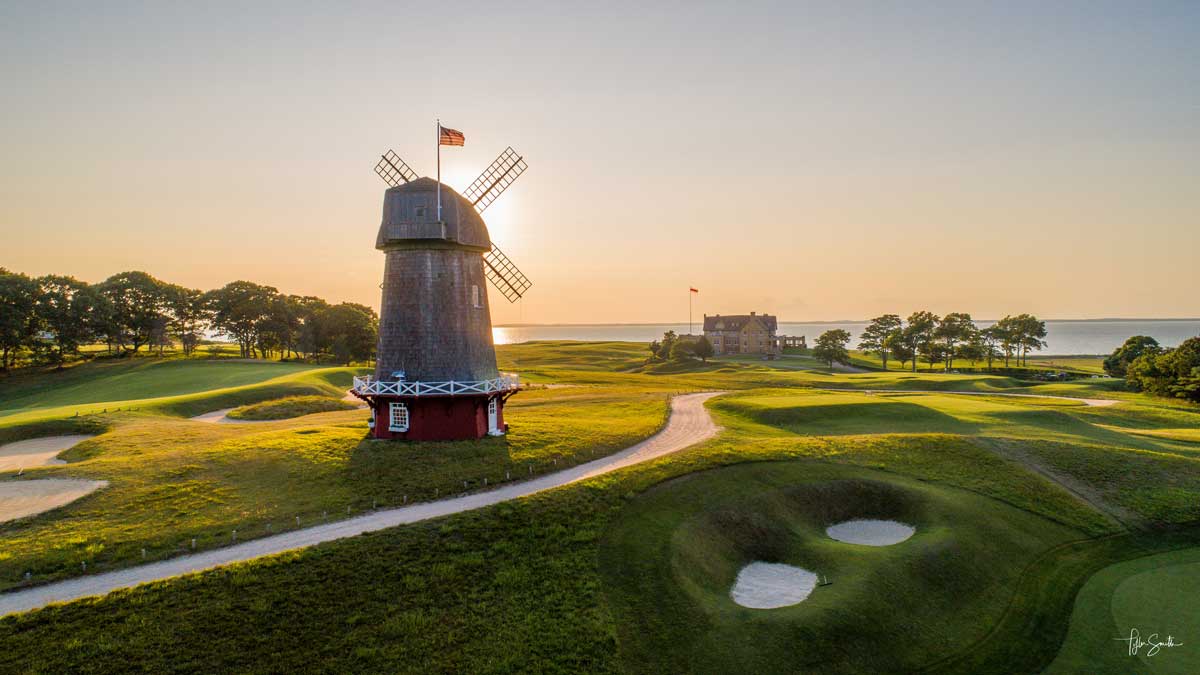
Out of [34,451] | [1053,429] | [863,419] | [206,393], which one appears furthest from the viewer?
[206,393]

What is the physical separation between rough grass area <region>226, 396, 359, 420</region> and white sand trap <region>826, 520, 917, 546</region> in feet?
138

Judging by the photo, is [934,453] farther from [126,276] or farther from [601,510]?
[126,276]

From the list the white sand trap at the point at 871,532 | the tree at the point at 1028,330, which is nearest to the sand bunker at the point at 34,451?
the white sand trap at the point at 871,532

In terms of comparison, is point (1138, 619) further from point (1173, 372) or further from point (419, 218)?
point (1173, 372)

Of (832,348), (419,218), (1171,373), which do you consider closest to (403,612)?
(419,218)

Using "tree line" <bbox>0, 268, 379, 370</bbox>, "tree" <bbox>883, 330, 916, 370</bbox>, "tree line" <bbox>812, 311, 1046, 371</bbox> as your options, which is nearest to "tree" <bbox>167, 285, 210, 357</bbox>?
"tree line" <bbox>0, 268, 379, 370</bbox>

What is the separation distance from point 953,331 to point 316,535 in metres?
108

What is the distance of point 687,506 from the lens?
80.9 feet

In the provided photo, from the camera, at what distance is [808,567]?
22297 mm

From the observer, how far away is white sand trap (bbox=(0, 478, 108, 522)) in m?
22.2

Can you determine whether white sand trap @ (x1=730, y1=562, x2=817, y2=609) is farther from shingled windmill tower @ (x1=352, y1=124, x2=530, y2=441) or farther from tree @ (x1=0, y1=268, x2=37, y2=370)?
tree @ (x1=0, y1=268, x2=37, y2=370)

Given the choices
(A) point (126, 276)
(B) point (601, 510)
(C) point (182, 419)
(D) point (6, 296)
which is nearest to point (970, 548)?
(B) point (601, 510)

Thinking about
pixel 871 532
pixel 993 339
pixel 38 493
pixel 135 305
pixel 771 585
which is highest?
pixel 135 305

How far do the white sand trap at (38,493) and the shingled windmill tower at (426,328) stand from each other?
40.6ft
